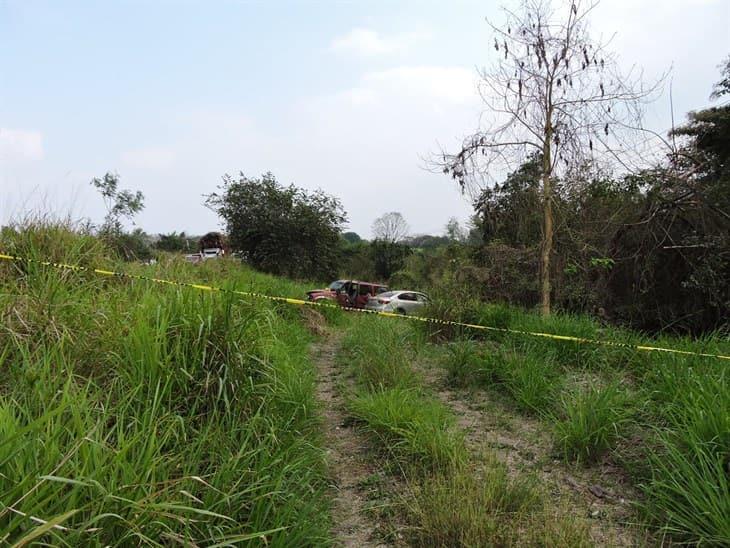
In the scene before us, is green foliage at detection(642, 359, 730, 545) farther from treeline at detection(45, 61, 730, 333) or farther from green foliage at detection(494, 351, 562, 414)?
treeline at detection(45, 61, 730, 333)

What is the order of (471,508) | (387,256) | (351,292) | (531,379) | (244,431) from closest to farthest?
(471,508)
(244,431)
(531,379)
(351,292)
(387,256)

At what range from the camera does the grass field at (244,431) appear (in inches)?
60.9

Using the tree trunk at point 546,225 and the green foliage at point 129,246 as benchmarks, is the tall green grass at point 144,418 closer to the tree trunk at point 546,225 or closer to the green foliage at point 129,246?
the green foliage at point 129,246

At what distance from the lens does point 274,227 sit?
1903 cm

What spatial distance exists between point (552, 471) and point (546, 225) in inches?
162

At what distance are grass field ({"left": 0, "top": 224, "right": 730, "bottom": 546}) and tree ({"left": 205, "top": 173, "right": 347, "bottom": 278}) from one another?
49.1 ft

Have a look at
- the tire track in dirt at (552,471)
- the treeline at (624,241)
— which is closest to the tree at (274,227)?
the treeline at (624,241)

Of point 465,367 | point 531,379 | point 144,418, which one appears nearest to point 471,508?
point 144,418

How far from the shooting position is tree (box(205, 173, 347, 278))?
1898 cm

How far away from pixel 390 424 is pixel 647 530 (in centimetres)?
149

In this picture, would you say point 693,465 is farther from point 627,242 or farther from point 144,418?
point 627,242

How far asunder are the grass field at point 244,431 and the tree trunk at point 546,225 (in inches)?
80.4

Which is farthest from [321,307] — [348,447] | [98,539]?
[98,539]

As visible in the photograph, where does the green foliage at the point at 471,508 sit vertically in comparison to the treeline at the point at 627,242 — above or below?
below
